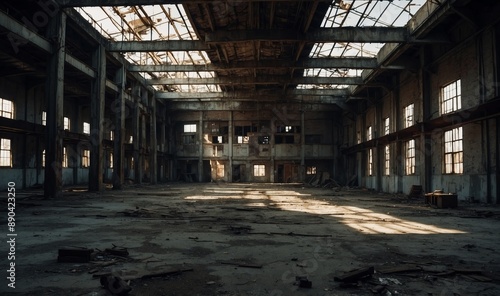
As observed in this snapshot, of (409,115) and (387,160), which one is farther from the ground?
(409,115)

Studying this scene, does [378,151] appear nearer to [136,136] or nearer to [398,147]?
[398,147]

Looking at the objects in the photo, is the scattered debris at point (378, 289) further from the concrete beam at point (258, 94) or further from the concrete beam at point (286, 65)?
the concrete beam at point (258, 94)

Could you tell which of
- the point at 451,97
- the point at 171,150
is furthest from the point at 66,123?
the point at 451,97

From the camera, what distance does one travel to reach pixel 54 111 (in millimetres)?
14602

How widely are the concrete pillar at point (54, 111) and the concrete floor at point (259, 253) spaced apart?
18.5 feet

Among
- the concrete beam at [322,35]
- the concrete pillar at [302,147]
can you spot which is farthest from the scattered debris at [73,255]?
the concrete pillar at [302,147]

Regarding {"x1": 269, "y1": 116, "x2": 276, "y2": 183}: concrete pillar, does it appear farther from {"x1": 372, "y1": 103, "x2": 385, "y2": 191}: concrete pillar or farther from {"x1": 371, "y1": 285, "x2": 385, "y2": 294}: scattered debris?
{"x1": 371, "y1": 285, "x2": 385, "y2": 294}: scattered debris

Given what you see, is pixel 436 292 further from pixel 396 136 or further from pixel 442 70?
pixel 396 136

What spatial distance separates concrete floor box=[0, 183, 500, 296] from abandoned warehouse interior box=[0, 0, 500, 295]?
0.13ft

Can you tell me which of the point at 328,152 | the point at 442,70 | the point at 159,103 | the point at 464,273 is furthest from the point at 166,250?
the point at 328,152

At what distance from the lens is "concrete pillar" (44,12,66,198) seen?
14375 millimetres

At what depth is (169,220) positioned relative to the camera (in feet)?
28.9

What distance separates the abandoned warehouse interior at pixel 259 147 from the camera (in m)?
4.54

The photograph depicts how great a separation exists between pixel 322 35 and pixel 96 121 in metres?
11.8
